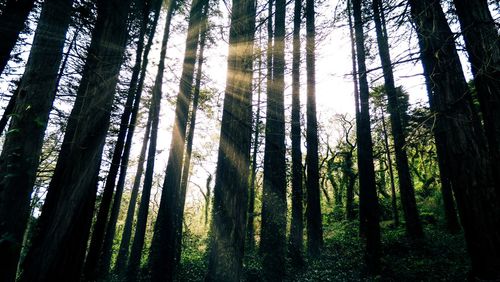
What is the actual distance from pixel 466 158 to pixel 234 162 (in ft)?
10.5

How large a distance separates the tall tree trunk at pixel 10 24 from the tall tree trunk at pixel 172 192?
3269mm

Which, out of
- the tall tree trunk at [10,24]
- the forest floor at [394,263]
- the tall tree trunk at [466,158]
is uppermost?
the tall tree trunk at [10,24]

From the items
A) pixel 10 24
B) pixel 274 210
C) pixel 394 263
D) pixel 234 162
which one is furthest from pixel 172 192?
pixel 394 263

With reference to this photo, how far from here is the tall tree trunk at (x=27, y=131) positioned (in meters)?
3.02

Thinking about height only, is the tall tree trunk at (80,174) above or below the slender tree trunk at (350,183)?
below

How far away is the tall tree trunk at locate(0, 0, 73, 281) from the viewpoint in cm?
302

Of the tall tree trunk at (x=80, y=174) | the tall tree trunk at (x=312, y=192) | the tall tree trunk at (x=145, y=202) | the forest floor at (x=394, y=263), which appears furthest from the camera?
the tall tree trunk at (x=312, y=192)

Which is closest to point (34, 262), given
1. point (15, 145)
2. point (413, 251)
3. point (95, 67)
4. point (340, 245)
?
point (15, 145)

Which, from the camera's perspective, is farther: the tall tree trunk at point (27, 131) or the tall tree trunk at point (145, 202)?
the tall tree trunk at point (145, 202)

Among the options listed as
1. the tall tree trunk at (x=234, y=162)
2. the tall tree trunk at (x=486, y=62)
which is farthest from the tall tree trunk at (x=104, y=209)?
the tall tree trunk at (x=486, y=62)

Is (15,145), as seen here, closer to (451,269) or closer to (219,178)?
(219,178)

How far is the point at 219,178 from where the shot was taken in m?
4.68

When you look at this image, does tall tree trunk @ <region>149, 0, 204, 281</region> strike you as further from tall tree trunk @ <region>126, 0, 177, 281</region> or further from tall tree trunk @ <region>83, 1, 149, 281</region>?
tall tree trunk @ <region>83, 1, 149, 281</region>

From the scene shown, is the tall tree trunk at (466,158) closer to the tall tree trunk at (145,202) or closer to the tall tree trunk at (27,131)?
the tall tree trunk at (27,131)
